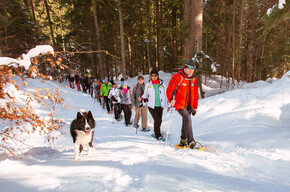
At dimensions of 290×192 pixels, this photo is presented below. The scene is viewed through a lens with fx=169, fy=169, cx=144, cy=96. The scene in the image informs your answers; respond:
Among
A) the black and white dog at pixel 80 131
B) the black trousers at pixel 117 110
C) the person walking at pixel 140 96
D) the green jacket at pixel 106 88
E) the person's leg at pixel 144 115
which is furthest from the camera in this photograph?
the green jacket at pixel 106 88

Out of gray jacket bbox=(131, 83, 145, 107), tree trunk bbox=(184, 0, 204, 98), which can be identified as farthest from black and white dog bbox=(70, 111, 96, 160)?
tree trunk bbox=(184, 0, 204, 98)

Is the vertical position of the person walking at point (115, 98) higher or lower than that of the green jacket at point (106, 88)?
lower

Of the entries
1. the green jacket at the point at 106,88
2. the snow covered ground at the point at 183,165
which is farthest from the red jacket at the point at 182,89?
the green jacket at the point at 106,88

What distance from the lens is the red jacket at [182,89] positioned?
435 cm

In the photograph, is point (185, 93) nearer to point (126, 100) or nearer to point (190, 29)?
point (126, 100)

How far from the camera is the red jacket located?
4.35m

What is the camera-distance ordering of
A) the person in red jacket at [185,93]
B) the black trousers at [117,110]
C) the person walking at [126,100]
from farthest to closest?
the black trousers at [117,110] < the person walking at [126,100] < the person in red jacket at [185,93]

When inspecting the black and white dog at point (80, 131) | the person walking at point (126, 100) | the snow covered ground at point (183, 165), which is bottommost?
the snow covered ground at point (183, 165)

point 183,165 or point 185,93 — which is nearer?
point 183,165

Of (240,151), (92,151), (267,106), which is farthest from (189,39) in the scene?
(92,151)

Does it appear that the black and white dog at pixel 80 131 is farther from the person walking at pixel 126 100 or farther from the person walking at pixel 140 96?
the person walking at pixel 126 100

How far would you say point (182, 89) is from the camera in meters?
4.38

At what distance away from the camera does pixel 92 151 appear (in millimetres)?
4609

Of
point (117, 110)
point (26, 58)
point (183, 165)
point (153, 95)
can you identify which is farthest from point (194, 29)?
point (26, 58)
